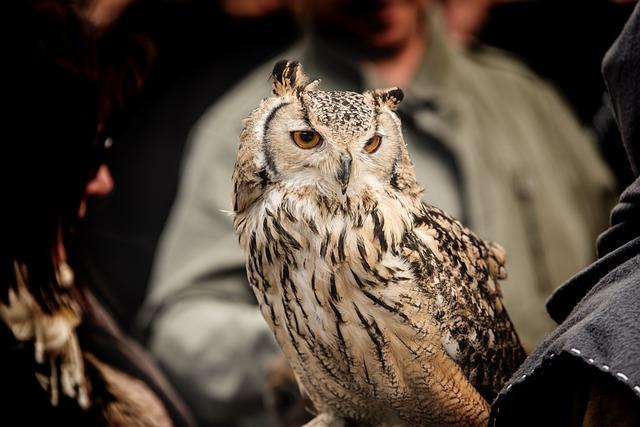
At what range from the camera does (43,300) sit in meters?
0.94

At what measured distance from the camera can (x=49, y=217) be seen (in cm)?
93

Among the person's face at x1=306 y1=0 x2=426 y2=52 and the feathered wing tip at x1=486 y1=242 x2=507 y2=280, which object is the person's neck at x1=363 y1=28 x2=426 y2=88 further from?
the feathered wing tip at x1=486 y1=242 x2=507 y2=280

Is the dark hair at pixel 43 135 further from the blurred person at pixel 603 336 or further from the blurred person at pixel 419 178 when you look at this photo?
the blurred person at pixel 603 336

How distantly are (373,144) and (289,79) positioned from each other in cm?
8

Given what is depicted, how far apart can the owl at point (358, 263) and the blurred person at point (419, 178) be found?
2.7 inches

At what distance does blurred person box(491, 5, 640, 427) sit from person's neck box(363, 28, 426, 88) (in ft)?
0.64

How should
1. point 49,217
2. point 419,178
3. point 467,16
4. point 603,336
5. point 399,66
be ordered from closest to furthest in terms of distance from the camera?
point 603,336 < point 419,178 < point 399,66 < point 49,217 < point 467,16

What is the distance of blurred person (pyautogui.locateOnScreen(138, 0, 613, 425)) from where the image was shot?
0.78 meters

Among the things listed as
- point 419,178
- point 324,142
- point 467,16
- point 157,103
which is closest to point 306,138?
point 324,142

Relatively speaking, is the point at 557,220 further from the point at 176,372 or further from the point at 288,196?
the point at 176,372

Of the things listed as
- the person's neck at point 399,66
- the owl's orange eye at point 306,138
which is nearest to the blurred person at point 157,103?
the person's neck at point 399,66

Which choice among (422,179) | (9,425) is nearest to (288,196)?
(422,179)

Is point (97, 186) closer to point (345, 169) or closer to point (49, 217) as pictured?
point (49, 217)

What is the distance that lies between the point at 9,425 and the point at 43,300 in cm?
17
